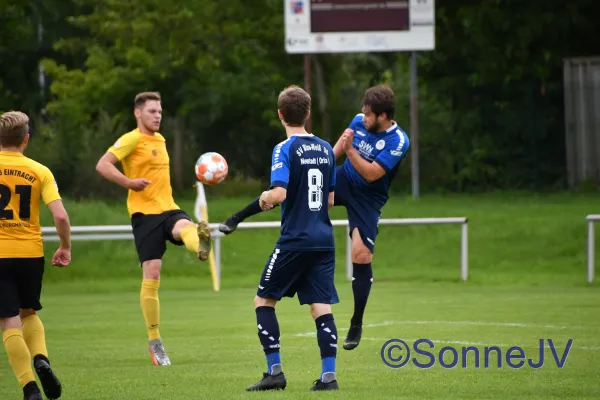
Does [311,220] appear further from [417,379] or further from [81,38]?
[81,38]

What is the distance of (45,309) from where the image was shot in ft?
58.3

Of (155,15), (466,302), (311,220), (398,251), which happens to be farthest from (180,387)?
(155,15)

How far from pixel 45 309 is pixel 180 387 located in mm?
8870

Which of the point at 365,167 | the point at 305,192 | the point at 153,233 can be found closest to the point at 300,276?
the point at 305,192

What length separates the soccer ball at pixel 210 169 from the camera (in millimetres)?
11219

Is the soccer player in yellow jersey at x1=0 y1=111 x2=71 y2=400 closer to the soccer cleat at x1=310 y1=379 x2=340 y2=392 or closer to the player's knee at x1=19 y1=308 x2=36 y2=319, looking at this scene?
the player's knee at x1=19 y1=308 x2=36 y2=319

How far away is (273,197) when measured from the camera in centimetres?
851

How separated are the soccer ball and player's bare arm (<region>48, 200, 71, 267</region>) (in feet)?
7.63

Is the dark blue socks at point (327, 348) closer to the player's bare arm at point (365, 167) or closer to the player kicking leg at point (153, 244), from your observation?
the player's bare arm at point (365, 167)

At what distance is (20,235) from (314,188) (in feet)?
6.32

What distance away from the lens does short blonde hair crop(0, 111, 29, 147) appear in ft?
28.5

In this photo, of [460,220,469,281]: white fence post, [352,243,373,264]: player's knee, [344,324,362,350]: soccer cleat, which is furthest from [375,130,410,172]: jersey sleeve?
[460,220,469,281]: white fence post

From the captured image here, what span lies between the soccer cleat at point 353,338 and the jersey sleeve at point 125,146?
242 centimetres

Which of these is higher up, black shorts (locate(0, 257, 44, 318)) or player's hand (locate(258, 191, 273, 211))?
player's hand (locate(258, 191, 273, 211))
